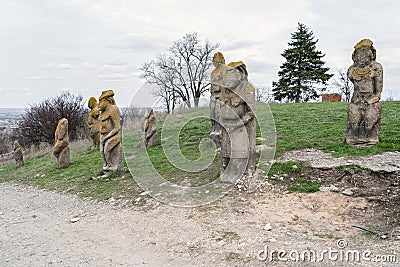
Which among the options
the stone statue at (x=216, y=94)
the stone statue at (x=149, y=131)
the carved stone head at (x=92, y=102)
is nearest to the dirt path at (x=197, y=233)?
the stone statue at (x=216, y=94)

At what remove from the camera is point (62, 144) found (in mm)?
13938

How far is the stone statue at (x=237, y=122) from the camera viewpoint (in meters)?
8.32

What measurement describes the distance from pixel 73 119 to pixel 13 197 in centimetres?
2473

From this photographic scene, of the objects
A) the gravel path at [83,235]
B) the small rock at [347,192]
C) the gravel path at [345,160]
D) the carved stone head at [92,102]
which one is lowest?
the gravel path at [83,235]

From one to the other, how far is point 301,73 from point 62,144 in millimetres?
29150

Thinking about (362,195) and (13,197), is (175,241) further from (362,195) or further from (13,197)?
(13,197)

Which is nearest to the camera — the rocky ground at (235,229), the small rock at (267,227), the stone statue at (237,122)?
the rocky ground at (235,229)

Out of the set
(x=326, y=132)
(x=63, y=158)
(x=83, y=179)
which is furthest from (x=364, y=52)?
(x=63, y=158)

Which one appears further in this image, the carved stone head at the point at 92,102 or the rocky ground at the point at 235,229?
the carved stone head at the point at 92,102

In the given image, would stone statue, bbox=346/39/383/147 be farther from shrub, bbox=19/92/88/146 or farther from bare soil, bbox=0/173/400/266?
shrub, bbox=19/92/88/146

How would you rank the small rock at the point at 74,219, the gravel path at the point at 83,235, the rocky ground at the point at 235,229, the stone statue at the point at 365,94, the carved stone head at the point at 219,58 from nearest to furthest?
the rocky ground at the point at 235,229
the gravel path at the point at 83,235
the small rock at the point at 74,219
the stone statue at the point at 365,94
the carved stone head at the point at 219,58

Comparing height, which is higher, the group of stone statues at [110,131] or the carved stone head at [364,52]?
the carved stone head at [364,52]

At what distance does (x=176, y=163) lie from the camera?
1176 centimetres

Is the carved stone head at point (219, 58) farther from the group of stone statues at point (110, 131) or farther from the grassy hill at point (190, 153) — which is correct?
the group of stone statues at point (110, 131)
